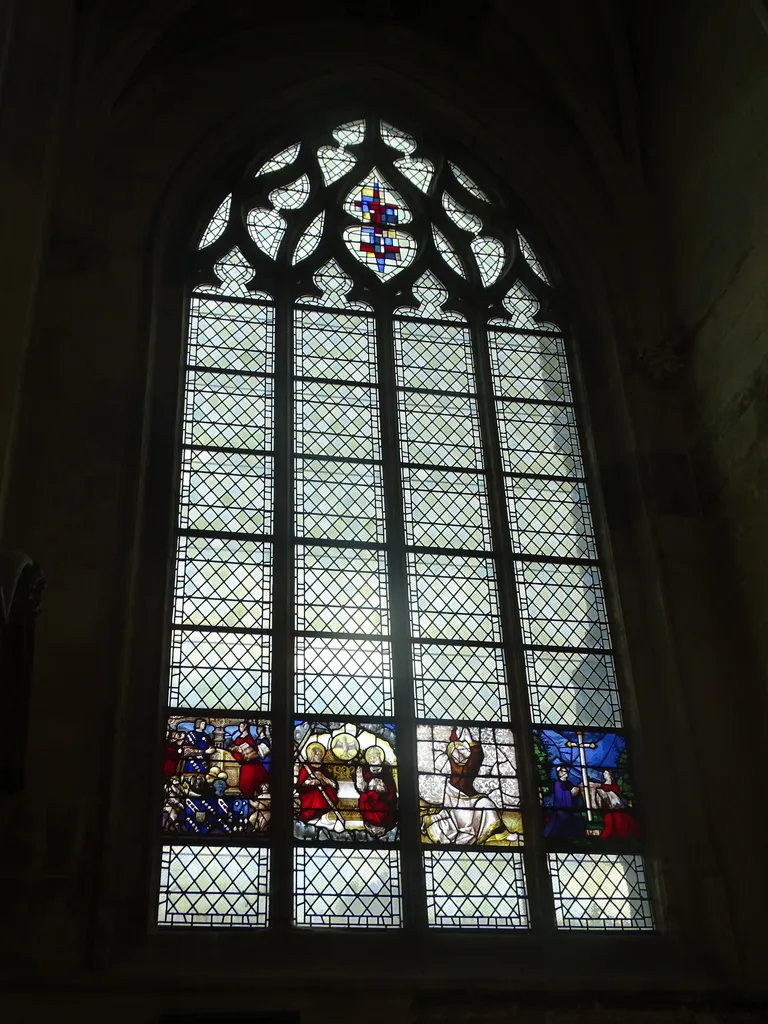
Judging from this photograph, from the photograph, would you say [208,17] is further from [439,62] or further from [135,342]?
[135,342]

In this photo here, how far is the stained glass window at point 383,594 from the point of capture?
6.15 m

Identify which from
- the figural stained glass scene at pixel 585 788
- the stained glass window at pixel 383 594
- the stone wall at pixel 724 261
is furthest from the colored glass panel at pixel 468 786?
the stone wall at pixel 724 261

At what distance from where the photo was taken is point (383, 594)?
704 cm

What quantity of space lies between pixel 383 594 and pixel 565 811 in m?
1.56

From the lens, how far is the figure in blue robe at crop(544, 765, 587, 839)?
21.1ft

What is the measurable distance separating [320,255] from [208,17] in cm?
218

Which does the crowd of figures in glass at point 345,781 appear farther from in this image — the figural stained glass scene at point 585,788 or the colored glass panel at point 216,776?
the figural stained glass scene at point 585,788

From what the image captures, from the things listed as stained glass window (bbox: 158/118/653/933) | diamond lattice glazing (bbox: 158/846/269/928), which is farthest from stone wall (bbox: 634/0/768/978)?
diamond lattice glazing (bbox: 158/846/269/928)

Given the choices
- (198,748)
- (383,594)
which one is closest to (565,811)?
(383,594)

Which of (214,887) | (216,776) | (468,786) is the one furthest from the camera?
(468,786)

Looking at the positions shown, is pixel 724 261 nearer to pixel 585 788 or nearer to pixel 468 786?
pixel 585 788

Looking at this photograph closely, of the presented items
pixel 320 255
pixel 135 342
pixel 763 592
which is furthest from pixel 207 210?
pixel 763 592

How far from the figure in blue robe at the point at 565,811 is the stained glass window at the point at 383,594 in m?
0.01

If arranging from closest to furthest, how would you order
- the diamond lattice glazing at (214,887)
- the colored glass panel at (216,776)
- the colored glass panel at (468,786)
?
the diamond lattice glazing at (214,887) < the colored glass panel at (216,776) < the colored glass panel at (468,786)
